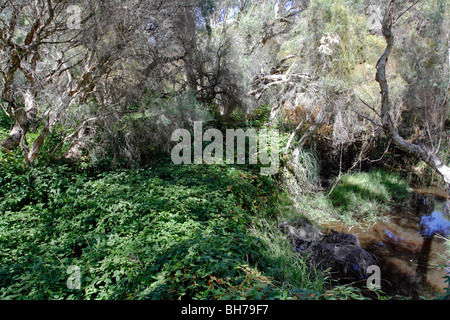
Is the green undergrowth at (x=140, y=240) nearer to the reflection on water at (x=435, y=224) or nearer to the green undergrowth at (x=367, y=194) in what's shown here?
the green undergrowth at (x=367, y=194)

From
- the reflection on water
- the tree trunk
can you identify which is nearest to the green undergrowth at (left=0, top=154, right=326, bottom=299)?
the tree trunk

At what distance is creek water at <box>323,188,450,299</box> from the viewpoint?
370cm

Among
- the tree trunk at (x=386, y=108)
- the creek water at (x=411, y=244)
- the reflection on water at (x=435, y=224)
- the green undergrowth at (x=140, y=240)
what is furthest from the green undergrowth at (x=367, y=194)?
the green undergrowth at (x=140, y=240)

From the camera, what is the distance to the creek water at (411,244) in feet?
12.1

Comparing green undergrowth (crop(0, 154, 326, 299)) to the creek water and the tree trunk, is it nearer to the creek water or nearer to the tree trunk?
the creek water

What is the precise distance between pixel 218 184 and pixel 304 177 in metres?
2.78

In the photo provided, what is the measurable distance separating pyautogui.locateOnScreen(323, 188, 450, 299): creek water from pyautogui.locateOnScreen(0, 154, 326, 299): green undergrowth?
1.65 meters

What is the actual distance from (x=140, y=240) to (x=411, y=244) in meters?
4.84

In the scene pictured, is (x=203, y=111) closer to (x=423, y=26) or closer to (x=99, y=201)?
(x=99, y=201)

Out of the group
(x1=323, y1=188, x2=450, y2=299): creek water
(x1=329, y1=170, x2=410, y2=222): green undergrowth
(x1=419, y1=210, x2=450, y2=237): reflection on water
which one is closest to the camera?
(x1=323, y1=188, x2=450, y2=299): creek water

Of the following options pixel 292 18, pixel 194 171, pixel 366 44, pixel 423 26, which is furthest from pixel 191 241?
pixel 292 18

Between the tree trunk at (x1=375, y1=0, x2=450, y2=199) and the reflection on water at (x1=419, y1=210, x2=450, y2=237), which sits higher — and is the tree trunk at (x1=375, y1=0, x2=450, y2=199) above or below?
above

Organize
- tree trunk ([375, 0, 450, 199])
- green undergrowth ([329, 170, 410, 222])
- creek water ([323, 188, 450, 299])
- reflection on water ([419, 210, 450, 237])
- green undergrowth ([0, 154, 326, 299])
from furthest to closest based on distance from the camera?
green undergrowth ([329, 170, 410, 222]), reflection on water ([419, 210, 450, 237]), tree trunk ([375, 0, 450, 199]), creek water ([323, 188, 450, 299]), green undergrowth ([0, 154, 326, 299])

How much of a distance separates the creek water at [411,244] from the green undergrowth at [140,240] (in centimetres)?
165
